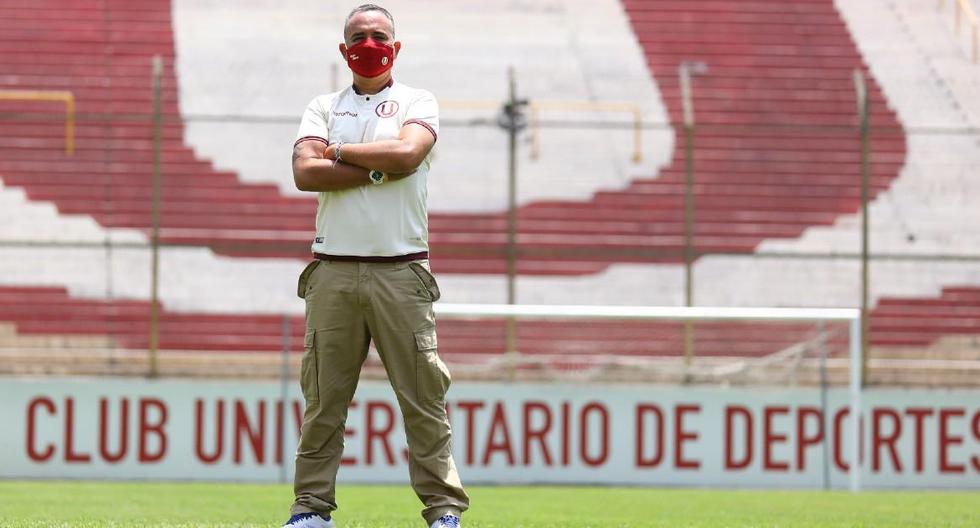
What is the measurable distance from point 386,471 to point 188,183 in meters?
5.17

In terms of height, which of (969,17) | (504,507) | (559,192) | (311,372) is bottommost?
(504,507)

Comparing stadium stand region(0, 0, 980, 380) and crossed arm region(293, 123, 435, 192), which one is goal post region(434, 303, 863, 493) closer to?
stadium stand region(0, 0, 980, 380)

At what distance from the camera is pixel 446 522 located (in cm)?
458

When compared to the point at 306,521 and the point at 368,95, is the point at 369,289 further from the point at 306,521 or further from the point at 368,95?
the point at 306,521

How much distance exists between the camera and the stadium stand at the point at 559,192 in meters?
13.8

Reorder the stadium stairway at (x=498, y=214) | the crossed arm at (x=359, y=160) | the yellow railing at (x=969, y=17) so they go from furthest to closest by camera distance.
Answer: the yellow railing at (x=969, y=17) < the stadium stairway at (x=498, y=214) < the crossed arm at (x=359, y=160)

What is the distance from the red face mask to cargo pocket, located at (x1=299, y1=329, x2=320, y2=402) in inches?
30.7

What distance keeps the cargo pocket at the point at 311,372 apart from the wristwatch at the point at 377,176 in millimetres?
483

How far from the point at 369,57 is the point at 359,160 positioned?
1.10 feet

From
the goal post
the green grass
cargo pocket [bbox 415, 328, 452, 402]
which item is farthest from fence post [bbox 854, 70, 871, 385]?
cargo pocket [bbox 415, 328, 452, 402]

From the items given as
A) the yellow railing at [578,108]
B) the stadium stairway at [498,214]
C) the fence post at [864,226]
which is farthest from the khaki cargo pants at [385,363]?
the yellow railing at [578,108]

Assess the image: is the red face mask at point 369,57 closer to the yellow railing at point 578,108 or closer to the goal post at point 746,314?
the goal post at point 746,314

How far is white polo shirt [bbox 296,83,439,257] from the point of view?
4582 millimetres

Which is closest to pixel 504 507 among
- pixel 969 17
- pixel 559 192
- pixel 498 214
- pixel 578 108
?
pixel 498 214
